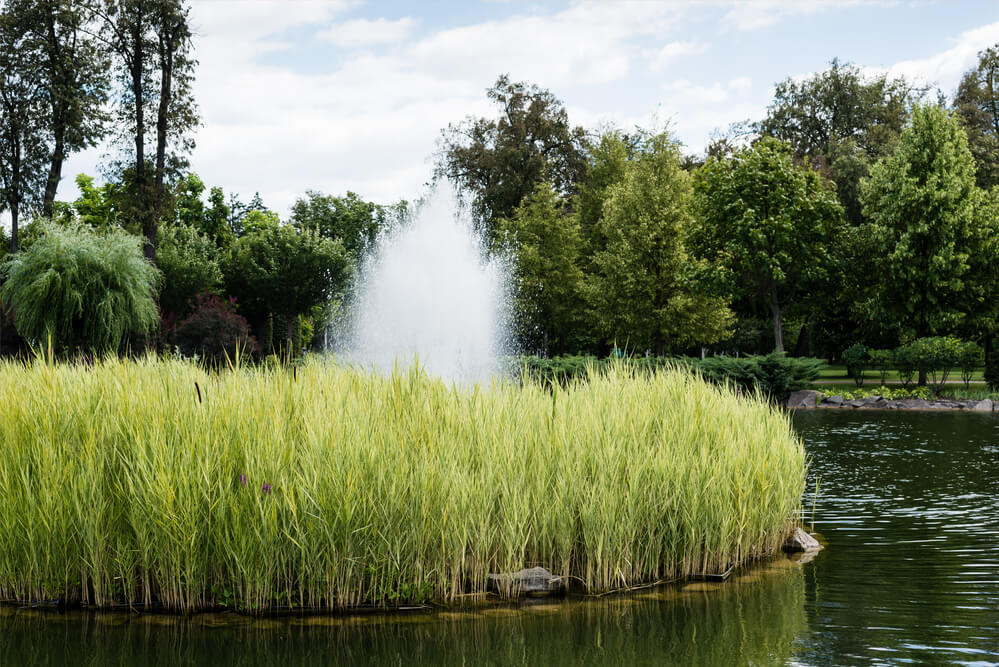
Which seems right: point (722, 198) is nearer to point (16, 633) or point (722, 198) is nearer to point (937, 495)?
point (937, 495)

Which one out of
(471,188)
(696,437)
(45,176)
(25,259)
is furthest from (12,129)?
(696,437)

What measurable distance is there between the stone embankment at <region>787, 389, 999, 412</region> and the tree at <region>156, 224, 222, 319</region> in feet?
103

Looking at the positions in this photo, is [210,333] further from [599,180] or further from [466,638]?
[466,638]

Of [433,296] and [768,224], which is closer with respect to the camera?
[433,296]

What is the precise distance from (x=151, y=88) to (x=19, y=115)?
676 centimetres

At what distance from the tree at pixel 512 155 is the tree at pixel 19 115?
22441mm

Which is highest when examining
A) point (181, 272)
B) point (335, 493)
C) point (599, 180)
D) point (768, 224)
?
point (599, 180)

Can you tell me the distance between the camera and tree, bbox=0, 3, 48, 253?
3434 centimetres

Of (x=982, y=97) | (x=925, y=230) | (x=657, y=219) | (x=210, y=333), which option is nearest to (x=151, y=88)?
(x=210, y=333)

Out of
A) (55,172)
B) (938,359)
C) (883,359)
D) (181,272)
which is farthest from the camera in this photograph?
(181,272)

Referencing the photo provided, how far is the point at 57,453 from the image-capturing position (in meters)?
6.32

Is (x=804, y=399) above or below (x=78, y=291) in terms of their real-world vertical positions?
below

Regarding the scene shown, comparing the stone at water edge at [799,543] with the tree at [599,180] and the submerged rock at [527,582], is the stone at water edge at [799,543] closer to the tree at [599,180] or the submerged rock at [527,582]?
the submerged rock at [527,582]

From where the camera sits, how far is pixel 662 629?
551 centimetres
